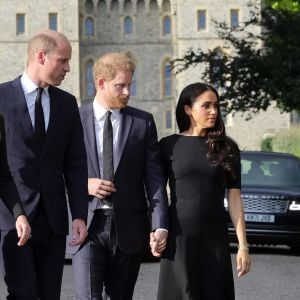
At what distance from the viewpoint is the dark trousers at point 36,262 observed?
18.6 feet

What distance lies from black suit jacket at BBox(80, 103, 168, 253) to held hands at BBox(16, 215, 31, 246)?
0.75 meters

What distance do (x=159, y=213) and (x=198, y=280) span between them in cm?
39

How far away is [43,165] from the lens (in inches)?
231

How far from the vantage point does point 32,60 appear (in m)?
5.93

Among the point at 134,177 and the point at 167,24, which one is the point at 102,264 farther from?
the point at 167,24

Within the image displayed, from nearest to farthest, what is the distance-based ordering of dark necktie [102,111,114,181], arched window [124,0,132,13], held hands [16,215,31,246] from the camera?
1. held hands [16,215,31,246]
2. dark necktie [102,111,114,181]
3. arched window [124,0,132,13]

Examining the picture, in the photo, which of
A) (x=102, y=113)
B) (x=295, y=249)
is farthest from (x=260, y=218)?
(x=102, y=113)

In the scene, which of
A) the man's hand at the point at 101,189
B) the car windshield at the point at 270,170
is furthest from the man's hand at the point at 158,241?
the car windshield at the point at 270,170

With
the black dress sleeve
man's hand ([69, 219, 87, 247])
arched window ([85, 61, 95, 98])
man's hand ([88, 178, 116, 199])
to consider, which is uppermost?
arched window ([85, 61, 95, 98])

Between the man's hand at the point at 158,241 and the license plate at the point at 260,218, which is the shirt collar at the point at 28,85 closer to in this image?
the man's hand at the point at 158,241

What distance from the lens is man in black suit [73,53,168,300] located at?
20.3 feet

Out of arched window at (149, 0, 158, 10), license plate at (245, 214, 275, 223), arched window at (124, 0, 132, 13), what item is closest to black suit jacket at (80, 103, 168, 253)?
license plate at (245, 214, 275, 223)

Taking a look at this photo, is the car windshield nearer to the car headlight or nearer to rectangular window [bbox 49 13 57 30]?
the car headlight

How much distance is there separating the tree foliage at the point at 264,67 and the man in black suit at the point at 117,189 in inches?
927
